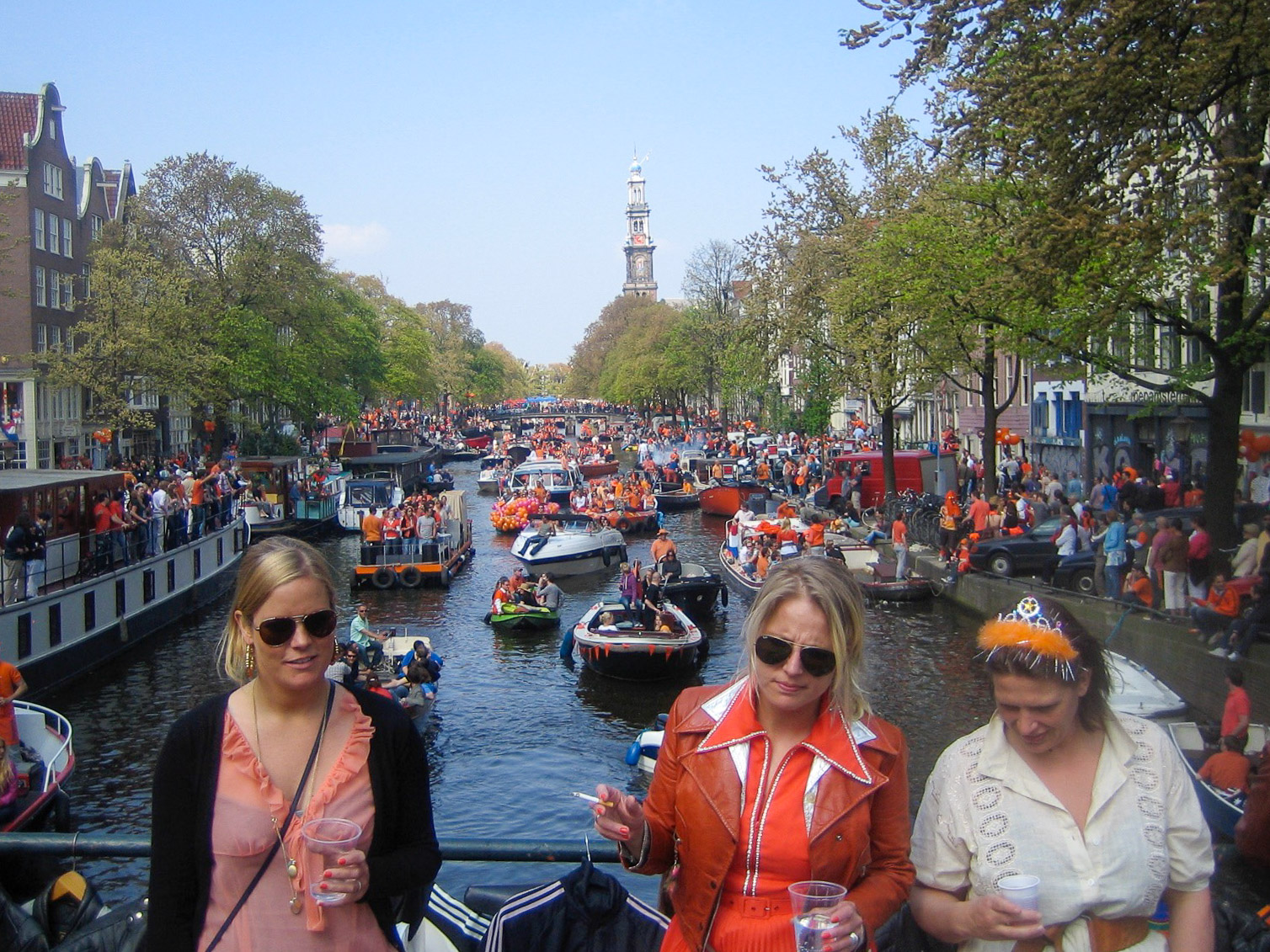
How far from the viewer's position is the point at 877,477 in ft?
150

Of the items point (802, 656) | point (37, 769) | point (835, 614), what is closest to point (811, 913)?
point (802, 656)

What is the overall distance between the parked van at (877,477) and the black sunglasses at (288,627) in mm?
42176

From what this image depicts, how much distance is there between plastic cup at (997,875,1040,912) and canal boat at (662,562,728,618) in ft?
83.4

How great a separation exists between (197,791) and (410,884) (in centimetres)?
61

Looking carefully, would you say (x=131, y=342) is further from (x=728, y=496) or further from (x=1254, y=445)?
(x=1254, y=445)

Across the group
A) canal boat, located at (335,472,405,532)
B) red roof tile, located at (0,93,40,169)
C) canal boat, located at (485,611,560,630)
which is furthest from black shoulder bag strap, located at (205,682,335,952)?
red roof tile, located at (0,93,40,169)

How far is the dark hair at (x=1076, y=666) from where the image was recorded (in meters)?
3.45

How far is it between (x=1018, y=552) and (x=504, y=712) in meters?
12.3

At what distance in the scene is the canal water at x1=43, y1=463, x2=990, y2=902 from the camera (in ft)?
55.3

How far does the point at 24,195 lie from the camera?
51500mm

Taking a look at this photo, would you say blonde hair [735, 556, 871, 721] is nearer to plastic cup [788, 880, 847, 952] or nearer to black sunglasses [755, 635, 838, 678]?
black sunglasses [755, 635, 838, 678]

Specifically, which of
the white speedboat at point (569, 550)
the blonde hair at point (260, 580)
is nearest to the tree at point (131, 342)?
the white speedboat at point (569, 550)

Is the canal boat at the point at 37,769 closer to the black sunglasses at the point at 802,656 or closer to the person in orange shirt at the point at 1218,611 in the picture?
the black sunglasses at the point at 802,656

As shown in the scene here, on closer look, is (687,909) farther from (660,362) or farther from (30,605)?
(660,362)
